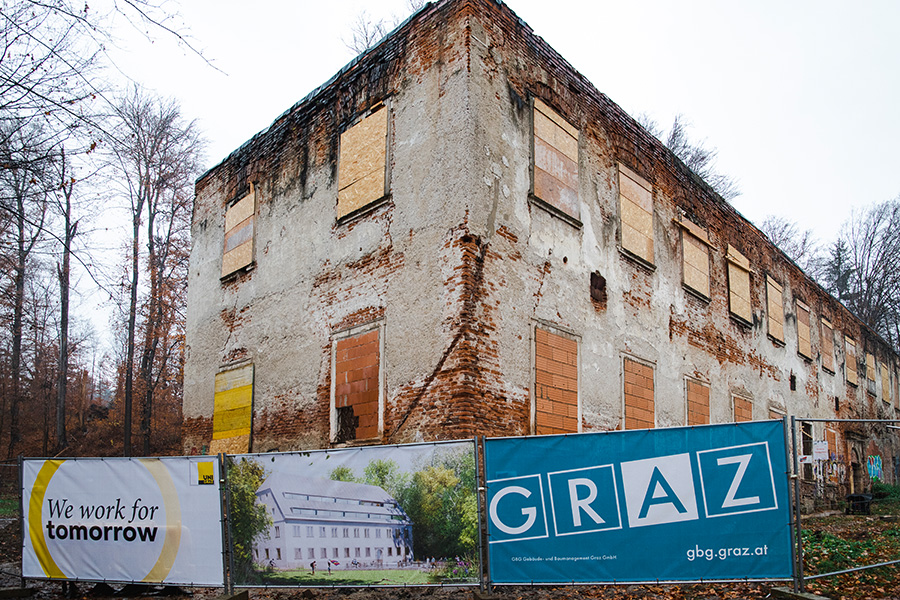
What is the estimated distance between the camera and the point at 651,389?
12766 mm

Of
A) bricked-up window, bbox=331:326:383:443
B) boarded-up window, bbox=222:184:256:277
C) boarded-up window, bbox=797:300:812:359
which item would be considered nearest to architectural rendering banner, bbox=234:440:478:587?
bricked-up window, bbox=331:326:383:443

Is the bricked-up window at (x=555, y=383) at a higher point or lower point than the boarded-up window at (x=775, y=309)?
lower

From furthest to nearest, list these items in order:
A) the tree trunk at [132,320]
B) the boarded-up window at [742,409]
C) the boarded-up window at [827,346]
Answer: the tree trunk at [132,320], the boarded-up window at [827,346], the boarded-up window at [742,409]

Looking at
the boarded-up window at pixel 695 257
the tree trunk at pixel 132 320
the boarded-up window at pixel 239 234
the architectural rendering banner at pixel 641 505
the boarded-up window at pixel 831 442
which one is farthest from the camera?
the tree trunk at pixel 132 320

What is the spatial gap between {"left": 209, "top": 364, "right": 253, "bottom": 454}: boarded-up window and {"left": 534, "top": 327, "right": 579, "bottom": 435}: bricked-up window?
5820 mm

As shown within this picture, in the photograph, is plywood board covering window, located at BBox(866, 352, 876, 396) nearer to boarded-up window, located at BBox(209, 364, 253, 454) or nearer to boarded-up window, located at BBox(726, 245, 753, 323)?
boarded-up window, located at BBox(726, 245, 753, 323)

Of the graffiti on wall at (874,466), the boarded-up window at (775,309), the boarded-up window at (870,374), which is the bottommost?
the graffiti on wall at (874,466)

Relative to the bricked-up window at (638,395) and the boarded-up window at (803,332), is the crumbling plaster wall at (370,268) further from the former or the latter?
the boarded-up window at (803,332)

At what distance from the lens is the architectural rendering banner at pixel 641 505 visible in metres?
5.79

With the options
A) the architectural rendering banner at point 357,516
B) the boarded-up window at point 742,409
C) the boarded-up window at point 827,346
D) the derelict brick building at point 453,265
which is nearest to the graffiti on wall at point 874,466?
the boarded-up window at point 827,346

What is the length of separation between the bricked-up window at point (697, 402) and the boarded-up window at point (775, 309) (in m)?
5.28

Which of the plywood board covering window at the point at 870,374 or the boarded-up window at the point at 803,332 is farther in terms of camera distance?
the plywood board covering window at the point at 870,374

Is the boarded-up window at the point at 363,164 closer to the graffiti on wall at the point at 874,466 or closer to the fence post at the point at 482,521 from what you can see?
the fence post at the point at 482,521

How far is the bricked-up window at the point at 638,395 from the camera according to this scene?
12.0 m
